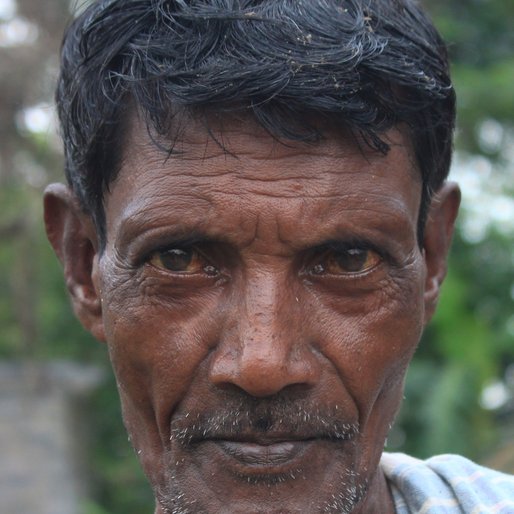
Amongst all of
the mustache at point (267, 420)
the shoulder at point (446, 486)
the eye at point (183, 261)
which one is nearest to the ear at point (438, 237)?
the shoulder at point (446, 486)

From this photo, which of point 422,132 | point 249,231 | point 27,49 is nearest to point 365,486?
point 249,231

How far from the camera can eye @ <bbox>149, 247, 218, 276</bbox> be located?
221cm

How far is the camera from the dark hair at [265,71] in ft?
6.94

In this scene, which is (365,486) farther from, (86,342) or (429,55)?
(86,342)

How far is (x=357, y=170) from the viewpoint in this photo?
2207 mm

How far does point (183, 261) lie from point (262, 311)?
0.24 m

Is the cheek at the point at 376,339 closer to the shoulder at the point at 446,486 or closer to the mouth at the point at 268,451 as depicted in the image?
the mouth at the point at 268,451

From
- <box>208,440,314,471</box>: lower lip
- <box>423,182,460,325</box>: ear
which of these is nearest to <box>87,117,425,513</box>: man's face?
<box>208,440,314,471</box>: lower lip

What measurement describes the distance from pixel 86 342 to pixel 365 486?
807cm

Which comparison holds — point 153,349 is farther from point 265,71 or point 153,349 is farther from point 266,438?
point 265,71

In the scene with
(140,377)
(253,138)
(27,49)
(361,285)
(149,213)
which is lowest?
Answer: (140,377)

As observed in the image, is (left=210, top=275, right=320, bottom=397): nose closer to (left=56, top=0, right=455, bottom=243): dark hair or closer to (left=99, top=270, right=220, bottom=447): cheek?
(left=99, top=270, right=220, bottom=447): cheek

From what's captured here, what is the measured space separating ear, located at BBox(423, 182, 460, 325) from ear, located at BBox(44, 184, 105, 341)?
792 mm

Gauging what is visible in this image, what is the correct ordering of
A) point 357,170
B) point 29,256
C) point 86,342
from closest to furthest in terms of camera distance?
1. point 357,170
2. point 29,256
3. point 86,342
